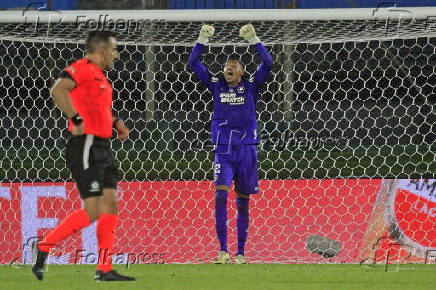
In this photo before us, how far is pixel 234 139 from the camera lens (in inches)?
203

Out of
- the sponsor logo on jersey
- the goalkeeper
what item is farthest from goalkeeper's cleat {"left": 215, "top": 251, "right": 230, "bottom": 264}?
the sponsor logo on jersey

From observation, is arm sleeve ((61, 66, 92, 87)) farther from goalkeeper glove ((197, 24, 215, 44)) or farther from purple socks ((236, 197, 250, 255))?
purple socks ((236, 197, 250, 255))

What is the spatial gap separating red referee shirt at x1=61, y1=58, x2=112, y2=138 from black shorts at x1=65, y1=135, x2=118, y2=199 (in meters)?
0.05

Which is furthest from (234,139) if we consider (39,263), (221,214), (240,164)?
(39,263)

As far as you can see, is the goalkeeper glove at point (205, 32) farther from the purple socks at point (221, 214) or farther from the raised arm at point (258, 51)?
the purple socks at point (221, 214)

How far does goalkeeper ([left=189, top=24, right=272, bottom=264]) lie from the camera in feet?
16.9

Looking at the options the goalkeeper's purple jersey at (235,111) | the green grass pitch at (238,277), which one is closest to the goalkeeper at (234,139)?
the goalkeeper's purple jersey at (235,111)

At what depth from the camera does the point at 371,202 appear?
5949 mm

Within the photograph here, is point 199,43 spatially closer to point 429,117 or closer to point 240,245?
point 240,245

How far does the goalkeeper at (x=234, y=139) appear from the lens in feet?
16.9

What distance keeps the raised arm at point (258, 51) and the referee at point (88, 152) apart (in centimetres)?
136

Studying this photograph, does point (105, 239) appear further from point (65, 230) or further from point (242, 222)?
point (242, 222)

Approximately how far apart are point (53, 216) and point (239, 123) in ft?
6.03

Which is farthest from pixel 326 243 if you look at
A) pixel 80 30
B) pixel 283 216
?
pixel 80 30
